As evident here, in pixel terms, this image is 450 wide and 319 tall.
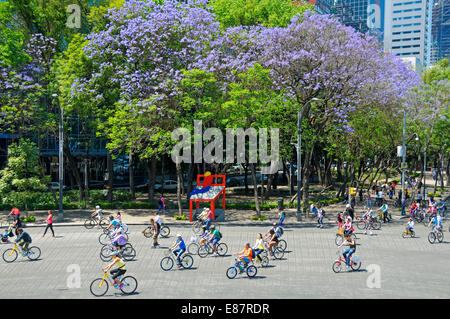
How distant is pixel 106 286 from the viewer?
1659 cm

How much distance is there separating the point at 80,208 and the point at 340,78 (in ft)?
76.6

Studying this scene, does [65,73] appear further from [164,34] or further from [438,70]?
[438,70]

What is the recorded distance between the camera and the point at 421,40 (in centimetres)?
19775

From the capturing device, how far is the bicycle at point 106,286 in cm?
1636

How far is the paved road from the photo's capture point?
54.8 ft

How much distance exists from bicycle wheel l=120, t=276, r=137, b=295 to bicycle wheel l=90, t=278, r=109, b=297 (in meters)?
0.60

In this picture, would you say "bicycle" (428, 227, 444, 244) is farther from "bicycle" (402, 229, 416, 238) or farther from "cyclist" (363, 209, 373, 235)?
"cyclist" (363, 209, 373, 235)

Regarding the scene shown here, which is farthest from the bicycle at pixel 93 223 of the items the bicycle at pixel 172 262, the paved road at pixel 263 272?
the bicycle at pixel 172 262

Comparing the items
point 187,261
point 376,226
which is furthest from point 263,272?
point 376,226

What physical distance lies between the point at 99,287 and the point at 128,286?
105 cm

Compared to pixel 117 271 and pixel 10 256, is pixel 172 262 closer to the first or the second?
pixel 117 271

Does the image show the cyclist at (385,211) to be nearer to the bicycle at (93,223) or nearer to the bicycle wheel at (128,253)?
the bicycle wheel at (128,253)

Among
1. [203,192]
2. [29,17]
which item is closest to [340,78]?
[203,192]

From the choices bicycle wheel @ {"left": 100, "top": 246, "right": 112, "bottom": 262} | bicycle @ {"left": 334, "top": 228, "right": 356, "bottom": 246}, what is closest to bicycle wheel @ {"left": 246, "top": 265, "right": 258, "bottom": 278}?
bicycle wheel @ {"left": 100, "top": 246, "right": 112, "bottom": 262}
